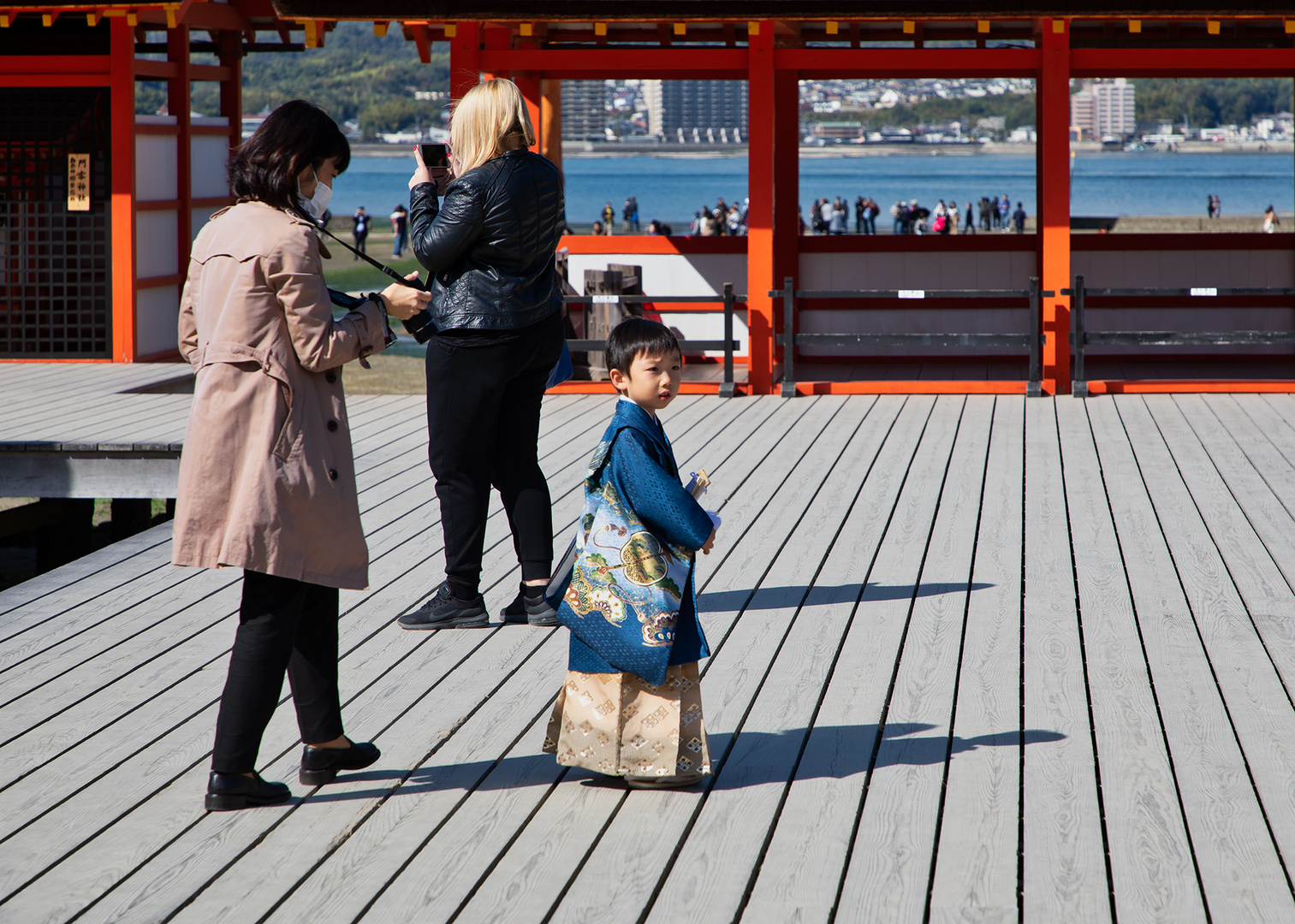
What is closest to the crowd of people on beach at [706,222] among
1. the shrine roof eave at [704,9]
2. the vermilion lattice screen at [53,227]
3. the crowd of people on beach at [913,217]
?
the crowd of people on beach at [913,217]

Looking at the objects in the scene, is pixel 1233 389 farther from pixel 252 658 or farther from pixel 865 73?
pixel 252 658

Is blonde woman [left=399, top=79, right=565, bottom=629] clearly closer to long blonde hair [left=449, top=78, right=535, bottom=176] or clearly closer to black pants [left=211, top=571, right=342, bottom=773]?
long blonde hair [left=449, top=78, right=535, bottom=176]

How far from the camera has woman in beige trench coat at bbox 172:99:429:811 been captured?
2.82 m

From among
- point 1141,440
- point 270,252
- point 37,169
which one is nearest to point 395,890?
point 270,252

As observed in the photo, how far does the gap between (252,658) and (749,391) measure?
7148 mm

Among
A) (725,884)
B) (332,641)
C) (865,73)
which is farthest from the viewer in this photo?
(865,73)

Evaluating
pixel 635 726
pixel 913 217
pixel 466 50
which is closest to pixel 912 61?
pixel 466 50

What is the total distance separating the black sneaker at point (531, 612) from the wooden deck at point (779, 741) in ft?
0.26

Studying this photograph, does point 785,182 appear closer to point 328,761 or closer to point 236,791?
point 328,761

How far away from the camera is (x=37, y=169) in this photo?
10.9m

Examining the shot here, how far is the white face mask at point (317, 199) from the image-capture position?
2.94 meters

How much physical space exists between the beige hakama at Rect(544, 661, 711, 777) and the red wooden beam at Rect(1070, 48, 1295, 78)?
7561mm

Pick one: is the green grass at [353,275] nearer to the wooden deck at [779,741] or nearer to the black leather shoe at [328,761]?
the wooden deck at [779,741]

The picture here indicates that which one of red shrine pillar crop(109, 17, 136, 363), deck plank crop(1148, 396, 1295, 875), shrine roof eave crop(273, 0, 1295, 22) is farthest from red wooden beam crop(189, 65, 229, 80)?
deck plank crop(1148, 396, 1295, 875)
